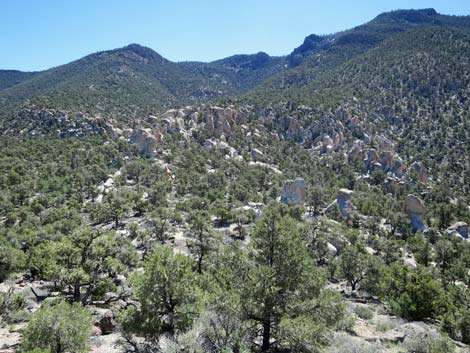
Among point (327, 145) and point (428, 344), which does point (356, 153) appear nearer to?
point (327, 145)

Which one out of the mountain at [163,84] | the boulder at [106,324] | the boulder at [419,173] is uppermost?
the mountain at [163,84]

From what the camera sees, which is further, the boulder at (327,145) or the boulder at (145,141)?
the boulder at (327,145)

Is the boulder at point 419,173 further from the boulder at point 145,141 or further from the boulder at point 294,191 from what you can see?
the boulder at point 145,141

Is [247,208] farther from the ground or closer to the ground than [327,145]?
closer to the ground

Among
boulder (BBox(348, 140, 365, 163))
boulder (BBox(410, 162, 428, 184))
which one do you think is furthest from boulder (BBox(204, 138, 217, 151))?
boulder (BBox(410, 162, 428, 184))

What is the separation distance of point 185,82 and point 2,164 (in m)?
128

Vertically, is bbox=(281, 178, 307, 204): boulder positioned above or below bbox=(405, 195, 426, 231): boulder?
above

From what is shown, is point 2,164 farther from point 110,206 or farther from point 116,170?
point 110,206

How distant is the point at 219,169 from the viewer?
81688mm

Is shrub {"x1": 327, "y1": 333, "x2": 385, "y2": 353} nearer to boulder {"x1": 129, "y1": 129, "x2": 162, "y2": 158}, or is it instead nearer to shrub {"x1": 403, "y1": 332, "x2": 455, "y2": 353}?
shrub {"x1": 403, "y1": 332, "x2": 455, "y2": 353}

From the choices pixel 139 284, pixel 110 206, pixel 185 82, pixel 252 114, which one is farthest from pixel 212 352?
pixel 185 82

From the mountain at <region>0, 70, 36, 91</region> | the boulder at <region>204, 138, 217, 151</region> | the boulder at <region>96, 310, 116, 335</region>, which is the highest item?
the mountain at <region>0, 70, 36, 91</region>

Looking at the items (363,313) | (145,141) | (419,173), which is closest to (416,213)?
(419,173)

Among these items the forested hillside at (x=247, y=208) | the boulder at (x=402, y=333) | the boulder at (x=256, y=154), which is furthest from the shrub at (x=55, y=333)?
the boulder at (x=256, y=154)
